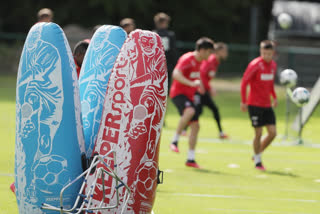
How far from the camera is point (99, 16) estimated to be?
123ft

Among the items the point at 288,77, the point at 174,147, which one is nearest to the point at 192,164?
the point at 174,147

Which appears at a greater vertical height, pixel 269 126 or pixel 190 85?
pixel 190 85

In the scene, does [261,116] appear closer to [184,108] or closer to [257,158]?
[257,158]

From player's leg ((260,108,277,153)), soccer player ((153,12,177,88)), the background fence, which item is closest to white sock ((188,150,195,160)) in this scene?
player's leg ((260,108,277,153))

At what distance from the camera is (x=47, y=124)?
474cm

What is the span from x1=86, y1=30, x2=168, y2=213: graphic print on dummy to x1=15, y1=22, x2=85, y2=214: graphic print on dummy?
0.20 meters

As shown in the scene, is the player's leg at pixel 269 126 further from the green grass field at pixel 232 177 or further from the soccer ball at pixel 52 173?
the soccer ball at pixel 52 173

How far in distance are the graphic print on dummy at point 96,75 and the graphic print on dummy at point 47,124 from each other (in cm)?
22

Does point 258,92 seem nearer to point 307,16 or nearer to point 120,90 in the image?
point 120,90

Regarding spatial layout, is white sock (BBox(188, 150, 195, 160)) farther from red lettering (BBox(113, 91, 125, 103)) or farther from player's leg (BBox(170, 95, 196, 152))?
red lettering (BBox(113, 91, 125, 103))

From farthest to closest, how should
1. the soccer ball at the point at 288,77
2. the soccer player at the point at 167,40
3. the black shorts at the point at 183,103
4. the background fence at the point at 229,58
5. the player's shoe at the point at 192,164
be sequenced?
1. the background fence at the point at 229,58
2. the soccer player at the point at 167,40
3. the soccer ball at the point at 288,77
4. the black shorts at the point at 183,103
5. the player's shoe at the point at 192,164

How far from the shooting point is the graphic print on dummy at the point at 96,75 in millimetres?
5059

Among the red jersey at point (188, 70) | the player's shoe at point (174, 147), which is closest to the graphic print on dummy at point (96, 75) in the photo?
the red jersey at point (188, 70)

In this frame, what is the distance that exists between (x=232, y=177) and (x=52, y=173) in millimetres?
4809
